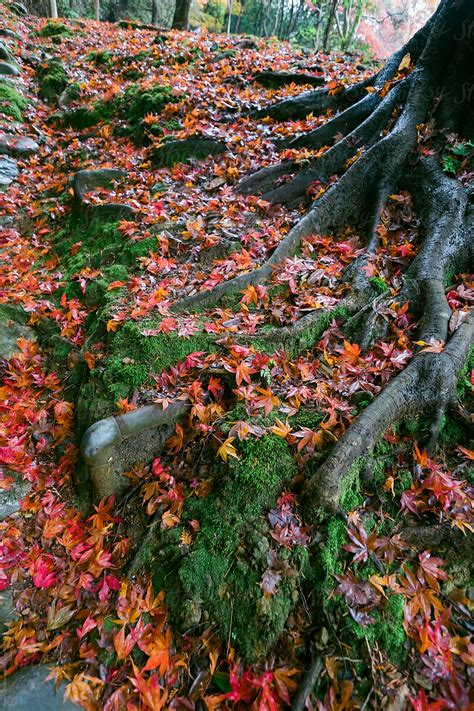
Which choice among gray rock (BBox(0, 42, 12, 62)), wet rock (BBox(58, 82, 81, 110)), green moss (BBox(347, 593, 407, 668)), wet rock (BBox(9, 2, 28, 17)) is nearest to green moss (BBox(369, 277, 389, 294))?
green moss (BBox(347, 593, 407, 668))

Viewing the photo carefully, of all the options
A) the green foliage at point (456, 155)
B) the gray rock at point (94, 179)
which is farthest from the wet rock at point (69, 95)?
the green foliage at point (456, 155)

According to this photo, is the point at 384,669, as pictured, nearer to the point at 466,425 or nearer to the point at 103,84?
the point at 466,425

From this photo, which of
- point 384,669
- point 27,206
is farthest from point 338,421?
point 27,206

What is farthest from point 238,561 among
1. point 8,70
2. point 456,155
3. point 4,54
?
point 4,54

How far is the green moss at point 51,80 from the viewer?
28.3ft

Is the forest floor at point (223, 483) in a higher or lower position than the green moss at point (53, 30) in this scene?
lower

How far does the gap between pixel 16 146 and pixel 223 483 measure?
739 centimetres

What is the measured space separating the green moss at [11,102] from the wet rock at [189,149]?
396cm

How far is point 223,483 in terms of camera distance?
2578 mm

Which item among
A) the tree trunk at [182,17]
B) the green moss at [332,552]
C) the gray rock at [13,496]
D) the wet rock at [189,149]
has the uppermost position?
the tree trunk at [182,17]

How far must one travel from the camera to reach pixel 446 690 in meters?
1.87

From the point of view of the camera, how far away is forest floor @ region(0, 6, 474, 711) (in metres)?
2.09

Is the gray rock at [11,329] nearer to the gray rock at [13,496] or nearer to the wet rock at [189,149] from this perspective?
the gray rock at [13,496]

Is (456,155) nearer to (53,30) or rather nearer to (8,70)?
(8,70)
